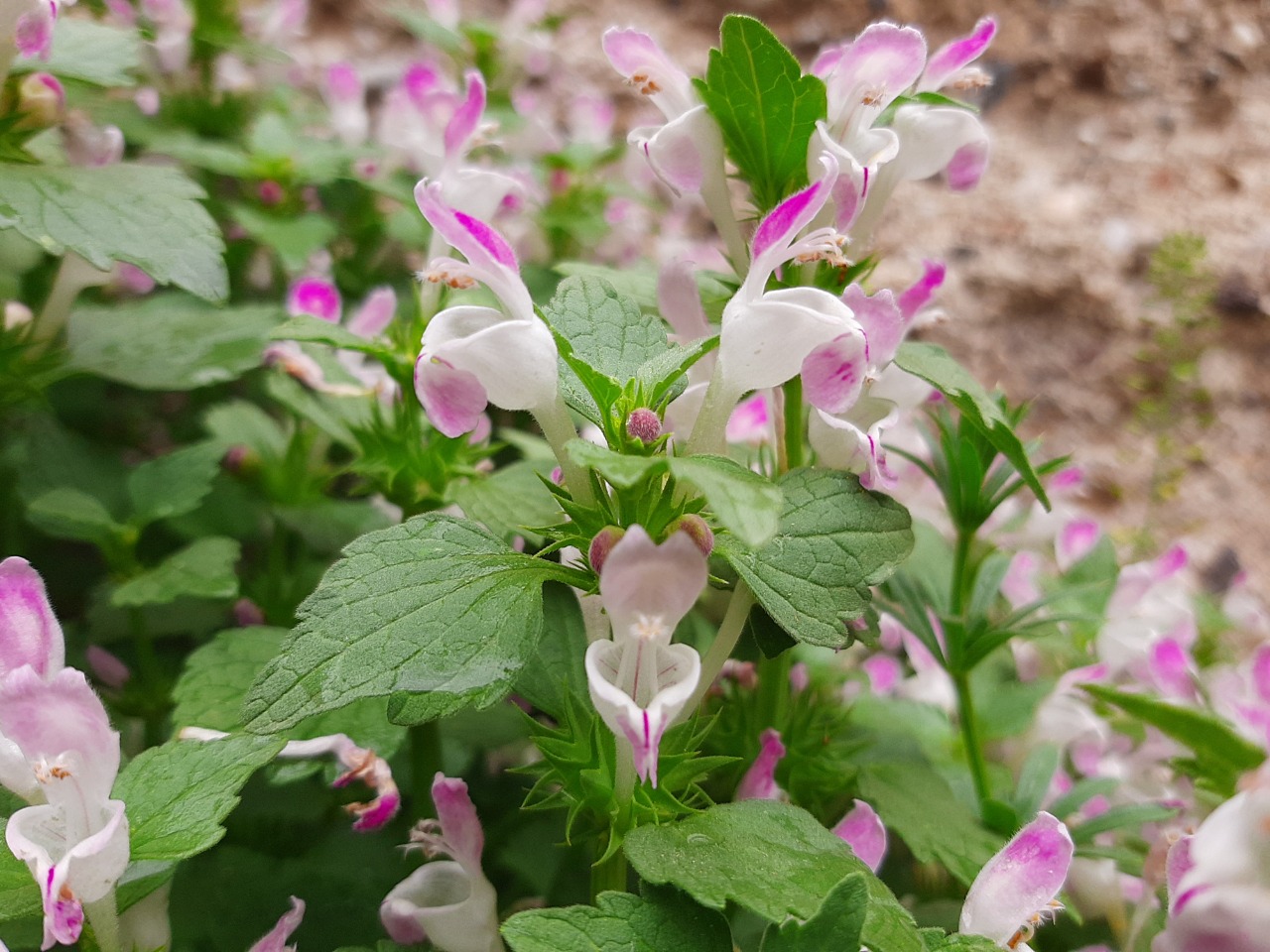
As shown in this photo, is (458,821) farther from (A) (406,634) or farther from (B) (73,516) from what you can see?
(B) (73,516)

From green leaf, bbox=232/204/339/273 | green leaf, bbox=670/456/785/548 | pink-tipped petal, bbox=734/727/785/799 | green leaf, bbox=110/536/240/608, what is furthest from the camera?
green leaf, bbox=232/204/339/273

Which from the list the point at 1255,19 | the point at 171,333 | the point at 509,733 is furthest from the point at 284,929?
the point at 1255,19

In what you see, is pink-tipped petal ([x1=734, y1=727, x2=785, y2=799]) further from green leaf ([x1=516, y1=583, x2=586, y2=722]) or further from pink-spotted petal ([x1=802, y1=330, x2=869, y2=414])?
pink-spotted petal ([x1=802, y1=330, x2=869, y2=414])

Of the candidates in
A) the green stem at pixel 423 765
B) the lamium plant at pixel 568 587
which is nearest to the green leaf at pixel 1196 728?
the lamium plant at pixel 568 587

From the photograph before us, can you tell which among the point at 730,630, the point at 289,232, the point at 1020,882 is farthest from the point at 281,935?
the point at 289,232

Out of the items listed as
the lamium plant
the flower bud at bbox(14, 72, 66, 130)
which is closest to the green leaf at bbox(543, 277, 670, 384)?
the lamium plant

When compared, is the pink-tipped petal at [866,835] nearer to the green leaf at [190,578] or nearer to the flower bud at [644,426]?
the flower bud at [644,426]

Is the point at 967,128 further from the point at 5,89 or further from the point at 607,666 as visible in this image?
the point at 5,89

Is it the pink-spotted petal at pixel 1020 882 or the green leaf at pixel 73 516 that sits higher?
the pink-spotted petal at pixel 1020 882
